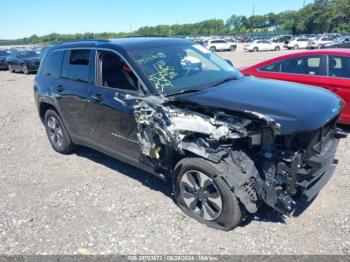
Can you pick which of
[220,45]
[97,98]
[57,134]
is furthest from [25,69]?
[220,45]

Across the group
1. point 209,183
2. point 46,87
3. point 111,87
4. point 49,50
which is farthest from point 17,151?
point 209,183

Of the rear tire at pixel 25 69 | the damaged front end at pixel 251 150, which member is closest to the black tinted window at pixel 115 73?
the damaged front end at pixel 251 150

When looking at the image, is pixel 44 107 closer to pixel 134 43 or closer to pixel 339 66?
pixel 134 43

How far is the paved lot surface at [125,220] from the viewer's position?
331 centimetres

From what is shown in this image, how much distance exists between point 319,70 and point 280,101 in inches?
137

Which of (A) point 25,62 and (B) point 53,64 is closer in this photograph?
(B) point 53,64

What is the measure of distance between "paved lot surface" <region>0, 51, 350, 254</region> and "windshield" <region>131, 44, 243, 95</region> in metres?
1.46

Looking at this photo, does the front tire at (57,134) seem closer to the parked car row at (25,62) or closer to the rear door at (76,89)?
the rear door at (76,89)

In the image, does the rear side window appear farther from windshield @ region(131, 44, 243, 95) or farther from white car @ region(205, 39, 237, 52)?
white car @ region(205, 39, 237, 52)

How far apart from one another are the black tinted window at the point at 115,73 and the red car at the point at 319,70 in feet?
12.4

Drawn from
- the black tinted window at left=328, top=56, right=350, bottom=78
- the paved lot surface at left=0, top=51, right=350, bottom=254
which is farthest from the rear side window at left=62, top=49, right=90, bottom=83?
the black tinted window at left=328, top=56, right=350, bottom=78

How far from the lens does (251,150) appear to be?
3.28 meters

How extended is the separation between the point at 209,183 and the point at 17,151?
457cm

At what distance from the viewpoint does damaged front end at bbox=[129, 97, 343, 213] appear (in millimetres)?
3088
